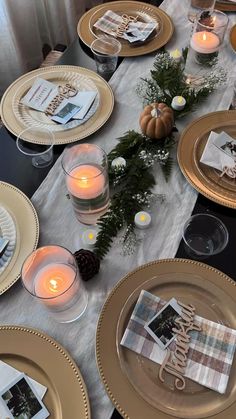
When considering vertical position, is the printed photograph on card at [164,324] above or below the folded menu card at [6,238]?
below

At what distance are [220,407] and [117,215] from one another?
1.39 feet

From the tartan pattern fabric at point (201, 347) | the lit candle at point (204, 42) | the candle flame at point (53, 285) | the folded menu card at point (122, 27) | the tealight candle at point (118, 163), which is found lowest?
the tartan pattern fabric at point (201, 347)

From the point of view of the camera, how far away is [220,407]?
69cm

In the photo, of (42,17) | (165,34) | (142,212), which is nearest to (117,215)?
(142,212)

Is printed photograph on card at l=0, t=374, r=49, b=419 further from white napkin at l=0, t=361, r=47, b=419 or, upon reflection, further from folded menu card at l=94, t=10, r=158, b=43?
folded menu card at l=94, t=10, r=158, b=43

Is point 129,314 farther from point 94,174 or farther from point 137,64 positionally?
point 137,64

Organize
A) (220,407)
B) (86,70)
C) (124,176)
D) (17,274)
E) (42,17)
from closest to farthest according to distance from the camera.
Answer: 1. (220,407)
2. (17,274)
3. (124,176)
4. (86,70)
5. (42,17)

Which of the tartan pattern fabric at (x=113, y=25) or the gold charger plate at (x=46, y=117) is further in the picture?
the tartan pattern fabric at (x=113, y=25)

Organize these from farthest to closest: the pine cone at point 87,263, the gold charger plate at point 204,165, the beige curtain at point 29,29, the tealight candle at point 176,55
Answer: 1. the beige curtain at point 29,29
2. the tealight candle at point 176,55
3. the gold charger plate at point 204,165
4. the pine cone at point 87,263

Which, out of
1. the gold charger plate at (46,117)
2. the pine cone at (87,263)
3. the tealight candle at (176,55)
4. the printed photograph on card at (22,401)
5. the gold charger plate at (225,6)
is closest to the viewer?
the printed photograph on card at (22,401)

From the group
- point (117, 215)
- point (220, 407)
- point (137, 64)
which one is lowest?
point (220, 407)

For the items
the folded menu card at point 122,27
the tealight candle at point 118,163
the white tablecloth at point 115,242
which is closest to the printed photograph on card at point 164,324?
the white tablecloth at point 115,242

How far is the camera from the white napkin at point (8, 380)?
2.27 feet

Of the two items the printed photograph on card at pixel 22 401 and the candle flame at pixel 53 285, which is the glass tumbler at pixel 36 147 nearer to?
the candle flame at pixel 53 285
